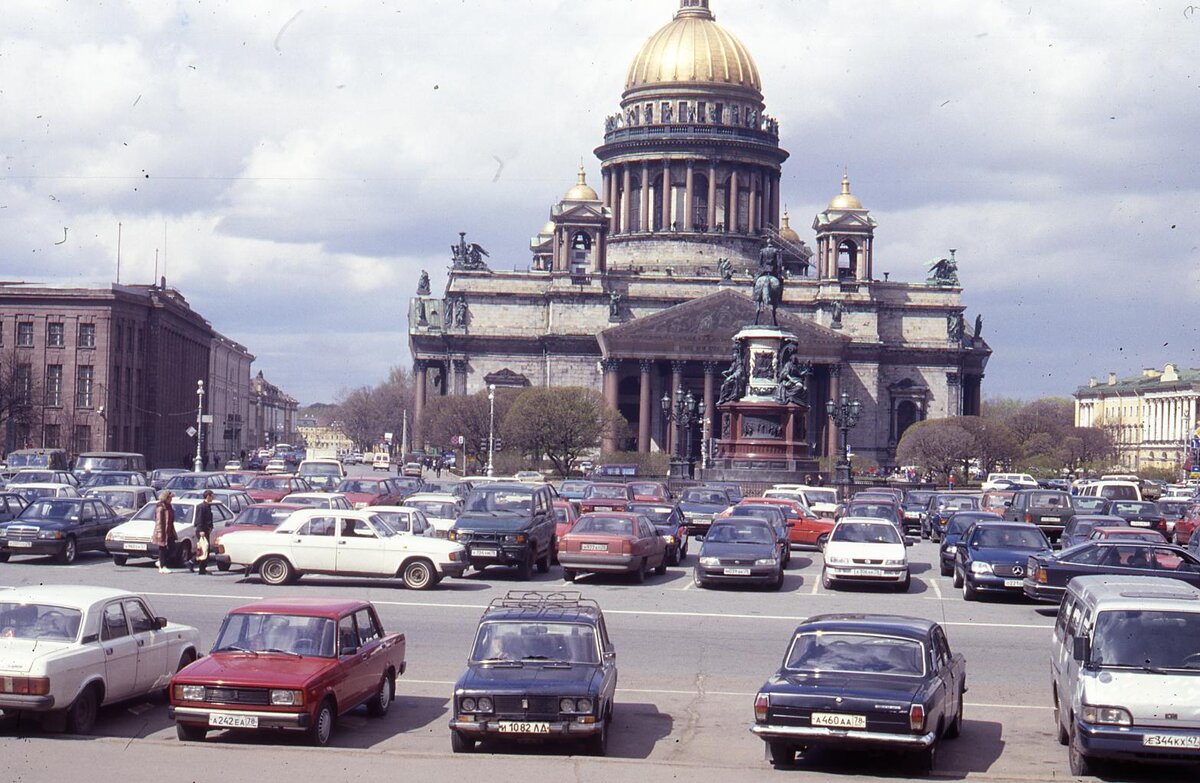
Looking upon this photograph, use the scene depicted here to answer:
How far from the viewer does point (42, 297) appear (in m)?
88.6

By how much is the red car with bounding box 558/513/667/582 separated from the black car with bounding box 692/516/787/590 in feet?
3.89

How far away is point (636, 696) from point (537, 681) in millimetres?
3820

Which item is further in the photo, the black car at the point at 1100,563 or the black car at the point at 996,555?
the black car at the point at 996,555

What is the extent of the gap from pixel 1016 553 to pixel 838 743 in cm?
1614

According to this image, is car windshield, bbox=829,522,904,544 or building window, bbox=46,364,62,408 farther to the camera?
building window, bbox=46,364,62,408

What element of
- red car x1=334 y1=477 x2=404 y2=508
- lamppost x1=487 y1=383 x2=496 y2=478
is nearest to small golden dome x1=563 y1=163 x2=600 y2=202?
lamppost x1=487 y1=383 x2=496 y2=478

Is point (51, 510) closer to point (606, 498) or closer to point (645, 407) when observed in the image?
point (606, 498)

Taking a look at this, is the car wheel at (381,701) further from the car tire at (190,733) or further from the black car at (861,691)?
the black car at (861,691)

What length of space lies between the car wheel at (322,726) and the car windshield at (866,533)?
1717 cm

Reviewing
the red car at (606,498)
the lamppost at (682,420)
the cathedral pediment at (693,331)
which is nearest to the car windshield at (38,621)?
the red car at (606,498)

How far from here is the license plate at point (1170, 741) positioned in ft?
44.4

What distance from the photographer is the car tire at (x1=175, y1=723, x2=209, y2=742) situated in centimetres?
1502

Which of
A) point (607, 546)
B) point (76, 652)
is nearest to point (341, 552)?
point (607, 546)

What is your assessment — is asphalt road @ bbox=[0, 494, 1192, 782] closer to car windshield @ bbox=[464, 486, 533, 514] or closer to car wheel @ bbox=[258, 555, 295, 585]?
car wheel @ bbox=[258, 555, 295, 585]
